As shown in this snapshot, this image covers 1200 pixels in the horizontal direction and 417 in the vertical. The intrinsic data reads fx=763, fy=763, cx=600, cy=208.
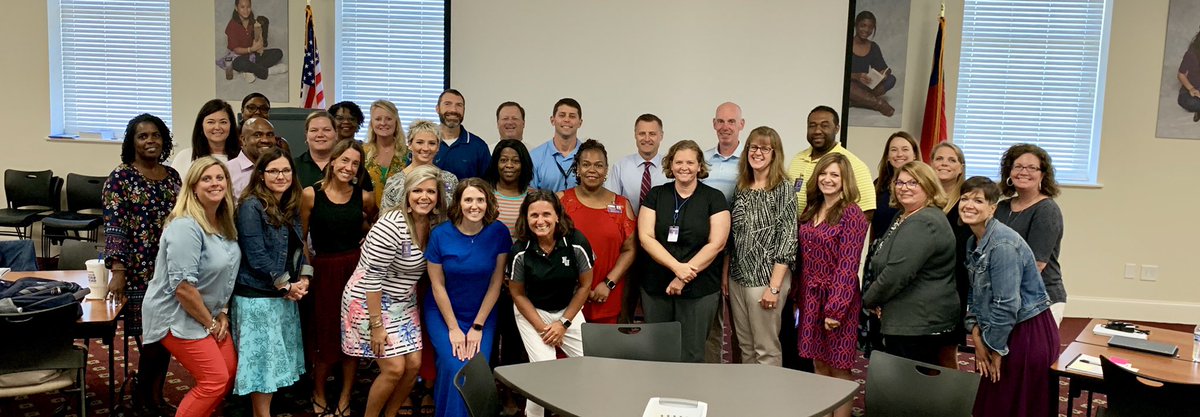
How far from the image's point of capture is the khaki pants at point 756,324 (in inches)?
161

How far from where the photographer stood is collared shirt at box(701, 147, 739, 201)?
15.0 ft

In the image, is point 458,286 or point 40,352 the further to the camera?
point 458,286

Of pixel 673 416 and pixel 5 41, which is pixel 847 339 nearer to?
pixel 673 416

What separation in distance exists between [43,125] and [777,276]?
8015 mm

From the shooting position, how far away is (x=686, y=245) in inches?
161

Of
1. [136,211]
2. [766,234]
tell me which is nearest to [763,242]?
[766,234]

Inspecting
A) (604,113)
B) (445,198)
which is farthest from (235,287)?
(604,113)

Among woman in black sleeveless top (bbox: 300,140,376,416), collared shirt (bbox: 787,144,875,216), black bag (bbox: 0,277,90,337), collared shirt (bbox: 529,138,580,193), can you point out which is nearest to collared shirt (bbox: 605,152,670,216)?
collared shirt (bbox: 529,138,580,193)

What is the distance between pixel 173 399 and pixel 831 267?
377 cm

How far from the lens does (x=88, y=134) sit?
814 cm

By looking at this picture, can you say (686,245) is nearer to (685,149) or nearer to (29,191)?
(685,149)

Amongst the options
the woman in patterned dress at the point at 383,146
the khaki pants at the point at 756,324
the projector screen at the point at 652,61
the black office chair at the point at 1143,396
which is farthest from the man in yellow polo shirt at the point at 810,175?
the woman in patterned dress at the point at 383,146

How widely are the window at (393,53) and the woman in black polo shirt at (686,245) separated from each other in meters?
4.10

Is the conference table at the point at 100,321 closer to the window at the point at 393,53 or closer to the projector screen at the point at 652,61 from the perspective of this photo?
the projector screen at the point at 652,61
